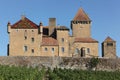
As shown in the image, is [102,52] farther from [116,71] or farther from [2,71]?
[2,71]

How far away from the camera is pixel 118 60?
7281 centimetres

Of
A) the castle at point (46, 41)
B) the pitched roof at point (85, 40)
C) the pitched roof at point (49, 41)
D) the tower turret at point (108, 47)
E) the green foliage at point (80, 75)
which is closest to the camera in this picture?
the green foliage at point (80, 75)

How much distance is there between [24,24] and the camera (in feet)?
284

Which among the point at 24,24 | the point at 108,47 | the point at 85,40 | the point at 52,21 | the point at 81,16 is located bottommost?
the point at 108,47

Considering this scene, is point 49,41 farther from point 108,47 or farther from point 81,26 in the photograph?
point 108,47

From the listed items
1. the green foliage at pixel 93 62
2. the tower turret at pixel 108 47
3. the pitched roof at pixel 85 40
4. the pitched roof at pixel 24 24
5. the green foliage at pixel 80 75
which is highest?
the pitched roof at pixel 24 24

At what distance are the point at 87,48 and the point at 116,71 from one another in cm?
2068

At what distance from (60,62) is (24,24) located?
1627cm

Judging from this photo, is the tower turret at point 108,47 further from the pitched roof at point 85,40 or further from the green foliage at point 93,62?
the green foliage at point 93,62

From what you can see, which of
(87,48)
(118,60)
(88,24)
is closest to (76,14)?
(88,24)

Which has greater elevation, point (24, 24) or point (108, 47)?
point (24, 24)

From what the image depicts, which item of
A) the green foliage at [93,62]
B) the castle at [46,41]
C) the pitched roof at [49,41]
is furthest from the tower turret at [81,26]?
the green foliage at [93,62]

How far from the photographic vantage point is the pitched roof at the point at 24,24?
283 ft

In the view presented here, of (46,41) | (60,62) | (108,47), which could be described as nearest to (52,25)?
(46,41)
